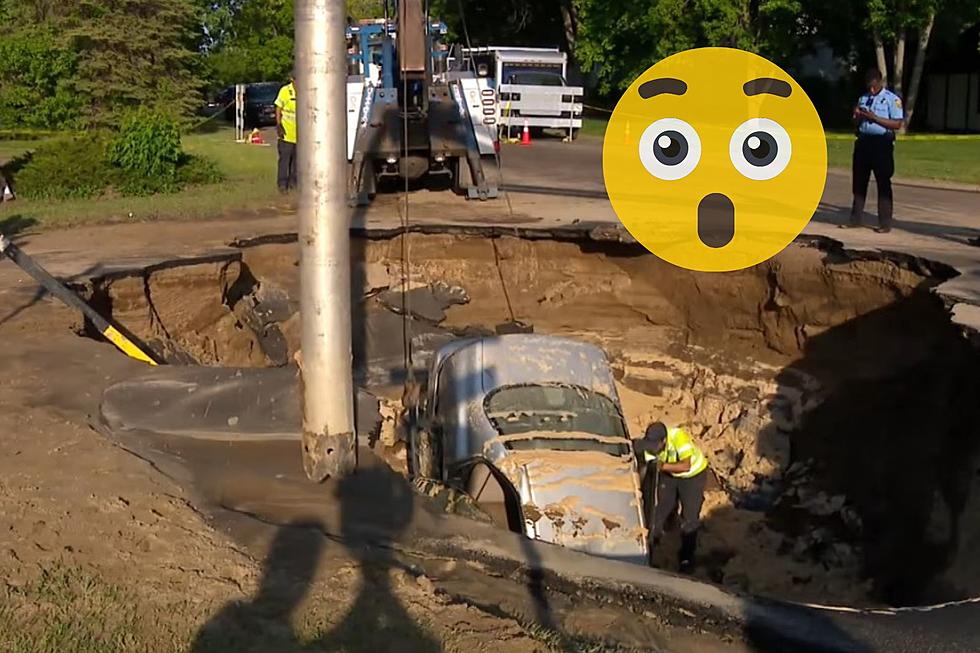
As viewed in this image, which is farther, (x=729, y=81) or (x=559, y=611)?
(x=729, y=81)

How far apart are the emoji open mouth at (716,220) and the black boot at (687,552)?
6104mm

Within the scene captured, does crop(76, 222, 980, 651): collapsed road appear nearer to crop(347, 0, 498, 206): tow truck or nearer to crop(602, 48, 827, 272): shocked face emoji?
crop(602, 48, 827, 272): shocked face emoji

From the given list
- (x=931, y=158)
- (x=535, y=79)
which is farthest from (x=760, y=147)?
(x=535, y=79)

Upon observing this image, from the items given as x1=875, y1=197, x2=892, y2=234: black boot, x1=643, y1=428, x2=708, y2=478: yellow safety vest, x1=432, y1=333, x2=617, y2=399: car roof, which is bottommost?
x1=643, y1=428, x2=708, y2=478: yellow safety vest

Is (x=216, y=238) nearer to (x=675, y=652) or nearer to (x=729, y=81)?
(x=729, y=81)

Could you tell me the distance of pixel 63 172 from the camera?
63.1ft

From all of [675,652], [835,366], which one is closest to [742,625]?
[675,652]

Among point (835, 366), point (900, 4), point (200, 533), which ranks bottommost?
point (835, 366)

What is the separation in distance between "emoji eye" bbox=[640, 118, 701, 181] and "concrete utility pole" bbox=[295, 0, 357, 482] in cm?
609

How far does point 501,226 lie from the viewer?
48.3 ft

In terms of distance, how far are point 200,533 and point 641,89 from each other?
6.58m

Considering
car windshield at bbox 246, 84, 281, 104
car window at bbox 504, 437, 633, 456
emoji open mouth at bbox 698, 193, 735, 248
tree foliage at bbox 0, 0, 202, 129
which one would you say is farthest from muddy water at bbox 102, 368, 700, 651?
car windshield at bbox 246, 84, 281, 104

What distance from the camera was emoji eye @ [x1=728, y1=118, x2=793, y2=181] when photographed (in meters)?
11.8

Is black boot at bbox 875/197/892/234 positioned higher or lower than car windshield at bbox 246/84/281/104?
lower
